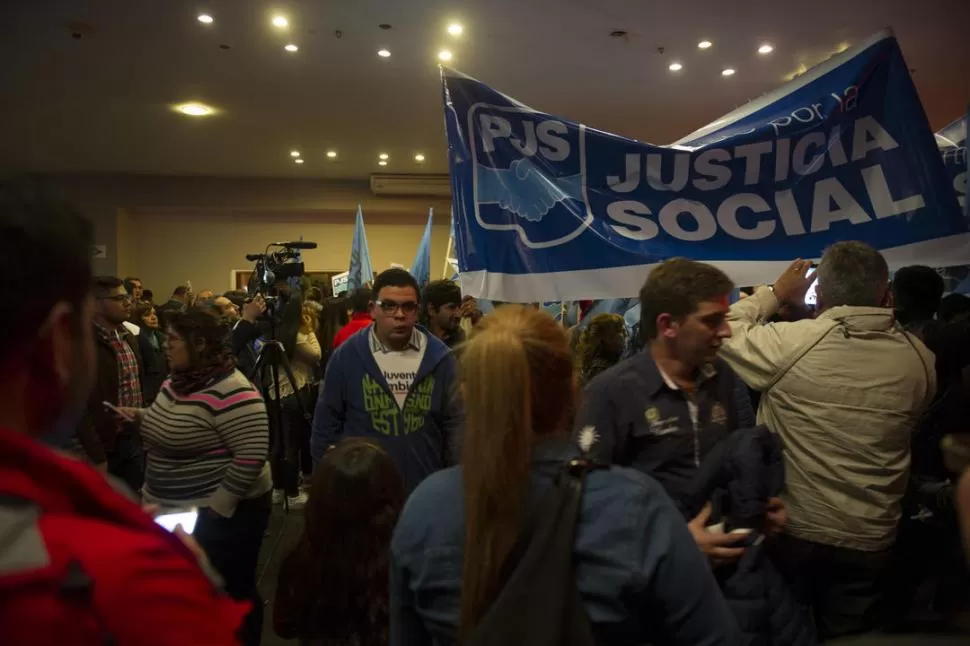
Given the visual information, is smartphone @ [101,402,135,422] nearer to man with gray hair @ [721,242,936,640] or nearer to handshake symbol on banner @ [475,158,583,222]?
handshake symbol on banner @ [475,158,583,222]

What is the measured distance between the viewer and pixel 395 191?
13602 millimetres

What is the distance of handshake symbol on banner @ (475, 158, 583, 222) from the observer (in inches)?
103

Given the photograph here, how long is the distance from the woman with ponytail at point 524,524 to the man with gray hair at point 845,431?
1111mm

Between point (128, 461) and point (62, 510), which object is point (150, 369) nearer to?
point (128, 461)

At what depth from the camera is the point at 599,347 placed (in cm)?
354

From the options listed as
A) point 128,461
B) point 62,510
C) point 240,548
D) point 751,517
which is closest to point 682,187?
point 751,517

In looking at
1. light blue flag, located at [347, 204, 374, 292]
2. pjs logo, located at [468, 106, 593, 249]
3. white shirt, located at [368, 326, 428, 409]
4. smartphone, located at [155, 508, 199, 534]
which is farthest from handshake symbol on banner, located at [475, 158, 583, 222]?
light blue flag, located at [347, 204, 374, 292]

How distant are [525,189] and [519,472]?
67.9 inches

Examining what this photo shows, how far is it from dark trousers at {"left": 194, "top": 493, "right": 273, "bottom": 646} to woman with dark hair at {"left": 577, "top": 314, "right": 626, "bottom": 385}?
1.71 meters

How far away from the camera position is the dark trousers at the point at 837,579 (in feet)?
6.61

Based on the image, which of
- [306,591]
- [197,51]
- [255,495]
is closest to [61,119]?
[197,51]

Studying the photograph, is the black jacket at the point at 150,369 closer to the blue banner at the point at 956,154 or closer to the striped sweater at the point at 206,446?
the striped sweater at the point at 206,446

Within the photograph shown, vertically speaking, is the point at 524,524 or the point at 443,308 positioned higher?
the point at 443,308

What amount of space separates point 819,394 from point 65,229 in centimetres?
199
